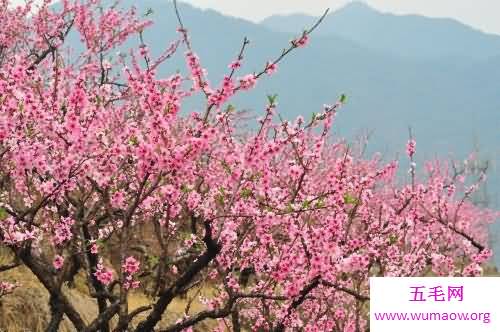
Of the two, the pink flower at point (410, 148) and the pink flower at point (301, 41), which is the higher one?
the pink flower at point (410, 148)

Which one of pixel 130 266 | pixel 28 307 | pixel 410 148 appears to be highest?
pixel 410 148

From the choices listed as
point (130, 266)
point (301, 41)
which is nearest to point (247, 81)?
point (301, 41)

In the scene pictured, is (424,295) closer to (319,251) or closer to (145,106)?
(319,251)

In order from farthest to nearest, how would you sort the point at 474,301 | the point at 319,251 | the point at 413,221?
1. the point at 413,221
2. the point at 319,251
3. the point at 474,301

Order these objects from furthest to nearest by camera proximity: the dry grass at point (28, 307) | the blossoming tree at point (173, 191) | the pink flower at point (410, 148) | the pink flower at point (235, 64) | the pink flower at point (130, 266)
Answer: the dry grass at point (28, 307) → the pink flower at point (410, 148) → the pink flower at point (130, 266) → the blossoming tree at point (173, 191) → the pink flower at point (235, 64)

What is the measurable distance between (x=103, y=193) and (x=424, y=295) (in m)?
2.91

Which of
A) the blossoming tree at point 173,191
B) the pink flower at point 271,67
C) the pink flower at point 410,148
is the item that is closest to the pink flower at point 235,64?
the blossoming tree at point 173,191

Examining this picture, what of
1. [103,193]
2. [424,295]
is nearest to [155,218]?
[103,193]

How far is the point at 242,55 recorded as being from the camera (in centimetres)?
530

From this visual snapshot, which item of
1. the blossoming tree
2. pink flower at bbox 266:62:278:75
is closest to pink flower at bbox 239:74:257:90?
the blossoming tree

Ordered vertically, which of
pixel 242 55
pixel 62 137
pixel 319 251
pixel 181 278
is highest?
pixel 242 55

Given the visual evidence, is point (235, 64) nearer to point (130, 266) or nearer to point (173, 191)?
point (173, 191)

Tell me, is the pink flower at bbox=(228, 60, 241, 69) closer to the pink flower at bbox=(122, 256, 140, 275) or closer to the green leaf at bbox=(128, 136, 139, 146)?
the green leaf at bbox=(128, 136, 139, 146)

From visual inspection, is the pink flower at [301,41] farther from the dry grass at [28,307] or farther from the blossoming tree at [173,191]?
the dry grass at [28,307]
